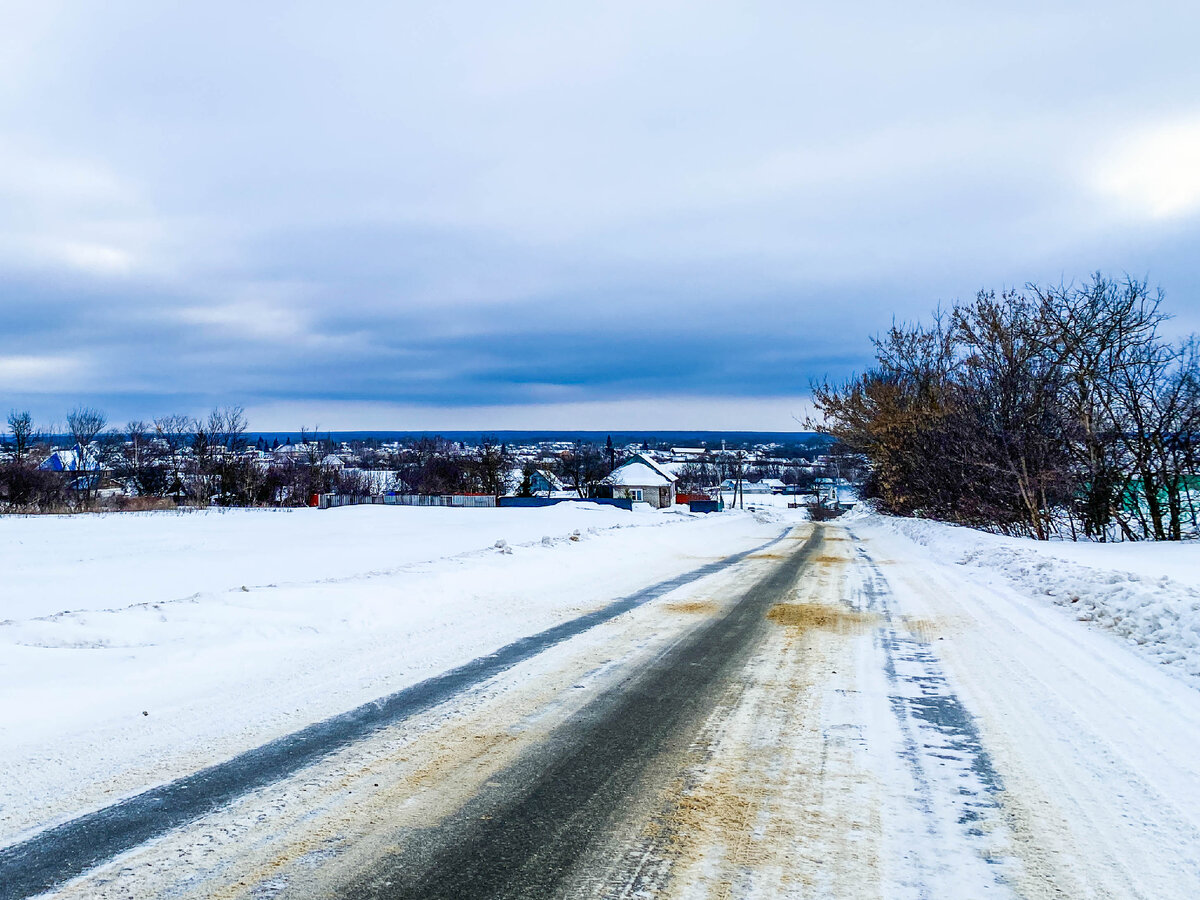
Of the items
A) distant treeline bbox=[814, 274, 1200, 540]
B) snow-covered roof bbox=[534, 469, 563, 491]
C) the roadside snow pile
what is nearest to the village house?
snow-covered roof bbox=[534, 469, 563, 491]

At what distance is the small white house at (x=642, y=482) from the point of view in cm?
9344

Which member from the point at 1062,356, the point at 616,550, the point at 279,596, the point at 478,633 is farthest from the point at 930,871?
the point at 1062,356

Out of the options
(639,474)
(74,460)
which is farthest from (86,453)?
(639,474)

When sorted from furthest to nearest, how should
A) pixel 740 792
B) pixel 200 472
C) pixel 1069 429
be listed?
pixel 200 472
pixel 1069 429
pixel 740 792

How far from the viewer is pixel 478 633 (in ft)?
26.8

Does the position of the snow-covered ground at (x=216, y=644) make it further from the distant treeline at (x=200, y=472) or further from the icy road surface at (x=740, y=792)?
the distant treeline at (x=200, y=472)

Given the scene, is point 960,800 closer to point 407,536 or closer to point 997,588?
point 997,588

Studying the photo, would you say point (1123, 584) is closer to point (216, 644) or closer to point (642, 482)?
point (216, 644)

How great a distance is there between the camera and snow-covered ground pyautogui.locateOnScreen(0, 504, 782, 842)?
174 inches

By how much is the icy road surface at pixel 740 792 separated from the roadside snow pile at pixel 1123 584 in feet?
2.03

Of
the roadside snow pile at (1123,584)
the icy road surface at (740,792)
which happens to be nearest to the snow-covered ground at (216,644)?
the icy road surface at (740,792)

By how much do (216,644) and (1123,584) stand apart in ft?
34.2

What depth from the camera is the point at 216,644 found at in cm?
716

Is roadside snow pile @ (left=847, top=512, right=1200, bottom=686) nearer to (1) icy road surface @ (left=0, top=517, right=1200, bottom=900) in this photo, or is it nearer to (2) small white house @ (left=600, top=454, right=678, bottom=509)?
(1) icy road surface @ (left=0, top=517, right=1200, bottom=900)
